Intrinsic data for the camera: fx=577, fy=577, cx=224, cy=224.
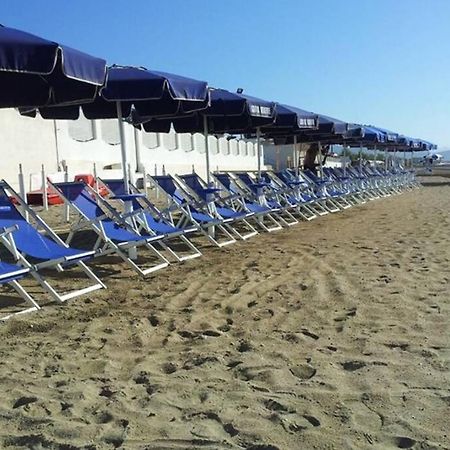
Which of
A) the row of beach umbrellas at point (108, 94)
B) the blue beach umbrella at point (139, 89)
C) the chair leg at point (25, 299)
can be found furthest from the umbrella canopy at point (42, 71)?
the chair leg at point (25, 299)

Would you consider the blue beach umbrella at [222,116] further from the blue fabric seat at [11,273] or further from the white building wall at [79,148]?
the blue fabric seat at [11,273]

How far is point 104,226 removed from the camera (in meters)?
5.67

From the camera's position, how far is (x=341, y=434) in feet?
7.19

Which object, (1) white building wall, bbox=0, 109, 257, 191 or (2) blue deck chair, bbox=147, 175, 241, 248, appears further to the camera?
(1) white building wall, bbox=0, 109, 257, 191

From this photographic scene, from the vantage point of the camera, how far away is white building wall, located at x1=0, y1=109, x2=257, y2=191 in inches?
742

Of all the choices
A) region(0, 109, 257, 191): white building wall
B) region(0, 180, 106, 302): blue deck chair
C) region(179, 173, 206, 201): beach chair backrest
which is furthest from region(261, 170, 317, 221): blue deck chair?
region(0, 180, 106, 302): blue deck chair

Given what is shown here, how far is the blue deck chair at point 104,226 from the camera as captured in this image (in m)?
5.09

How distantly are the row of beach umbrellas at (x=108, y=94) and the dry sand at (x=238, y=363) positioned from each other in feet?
5.39

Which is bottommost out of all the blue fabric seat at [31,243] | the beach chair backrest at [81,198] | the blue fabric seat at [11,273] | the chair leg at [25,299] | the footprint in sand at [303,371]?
the footprint in sand at [303,371]

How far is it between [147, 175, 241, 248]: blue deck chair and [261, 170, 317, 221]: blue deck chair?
8.34 ft

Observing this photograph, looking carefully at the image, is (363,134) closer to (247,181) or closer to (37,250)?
(247,181)

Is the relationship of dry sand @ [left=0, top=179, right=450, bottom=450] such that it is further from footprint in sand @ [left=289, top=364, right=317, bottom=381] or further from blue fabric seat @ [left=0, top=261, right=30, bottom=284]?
blue fabric seat @ [left=0, top=261, right=30, bottom=284]

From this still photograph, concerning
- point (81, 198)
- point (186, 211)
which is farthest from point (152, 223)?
point (81, 198)

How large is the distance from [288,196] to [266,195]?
2.59 feet
